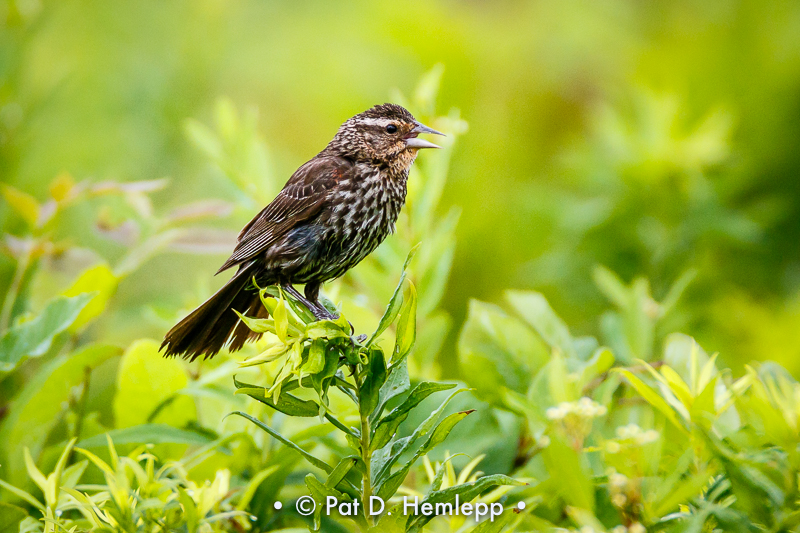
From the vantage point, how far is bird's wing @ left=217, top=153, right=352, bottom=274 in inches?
74.2

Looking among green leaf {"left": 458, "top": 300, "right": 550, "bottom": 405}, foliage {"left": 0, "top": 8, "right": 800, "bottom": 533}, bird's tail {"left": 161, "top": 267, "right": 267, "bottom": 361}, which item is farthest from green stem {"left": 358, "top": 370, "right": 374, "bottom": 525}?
green leaf {"left": 458, "top": 300, "right": 550, "bottom": 405}

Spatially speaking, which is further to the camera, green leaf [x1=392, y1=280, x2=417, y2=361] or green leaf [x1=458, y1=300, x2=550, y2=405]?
green leaf [x1=458, y1=300, x2=550, y2=405]

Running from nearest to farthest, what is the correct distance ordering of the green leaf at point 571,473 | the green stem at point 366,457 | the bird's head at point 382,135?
the green leaf at point 571,473
the green stem at point 366,457
the bird's head at point 382,135

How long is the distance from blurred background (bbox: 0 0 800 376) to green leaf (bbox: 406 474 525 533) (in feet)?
3.61

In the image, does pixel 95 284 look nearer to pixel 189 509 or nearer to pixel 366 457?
pixel 189 509

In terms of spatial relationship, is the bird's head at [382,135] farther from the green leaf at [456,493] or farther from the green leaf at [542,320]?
the green leaf at [456,493]

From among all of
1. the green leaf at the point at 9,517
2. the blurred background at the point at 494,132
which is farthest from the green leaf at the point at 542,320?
the green leaf at the point at 9,517

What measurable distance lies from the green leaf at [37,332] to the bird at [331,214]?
0.23m

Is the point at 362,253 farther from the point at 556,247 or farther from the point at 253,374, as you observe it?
the point at 556,247

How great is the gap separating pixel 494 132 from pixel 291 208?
2630 mm

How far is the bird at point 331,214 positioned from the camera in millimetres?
1847

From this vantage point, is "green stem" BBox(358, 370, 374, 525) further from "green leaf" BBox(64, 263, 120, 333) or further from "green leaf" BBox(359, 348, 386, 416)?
"green leaf" BBox(64, 263, 120, 333)

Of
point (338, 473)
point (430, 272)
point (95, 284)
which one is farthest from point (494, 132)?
point (338, 473)

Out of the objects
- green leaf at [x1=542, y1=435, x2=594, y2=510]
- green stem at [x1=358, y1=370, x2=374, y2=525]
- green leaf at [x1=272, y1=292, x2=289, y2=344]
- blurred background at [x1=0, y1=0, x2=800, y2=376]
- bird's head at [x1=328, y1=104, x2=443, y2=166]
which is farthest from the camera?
blurred background at [x1=0, y1=0, x2=800, y2=376]
